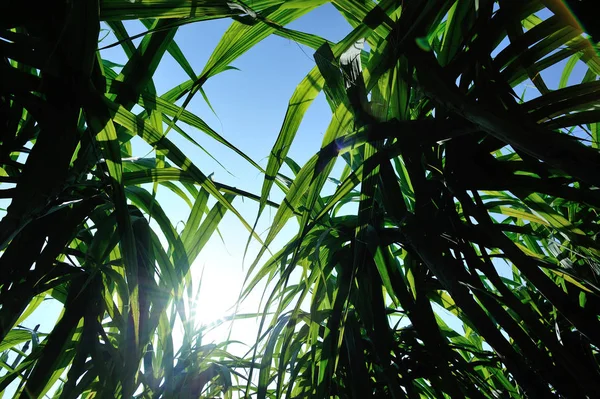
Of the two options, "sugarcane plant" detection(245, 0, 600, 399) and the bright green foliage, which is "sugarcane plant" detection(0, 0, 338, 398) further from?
"sugarcane plant" detection(245, 0, 600, 399)

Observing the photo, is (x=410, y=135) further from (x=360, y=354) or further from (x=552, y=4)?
(x=360, y=354)

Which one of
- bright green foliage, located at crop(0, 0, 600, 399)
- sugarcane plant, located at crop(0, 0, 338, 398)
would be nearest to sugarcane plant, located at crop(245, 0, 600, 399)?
bright green foliage, located at crop(0, 0, 600, 399)

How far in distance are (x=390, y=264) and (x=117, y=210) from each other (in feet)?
1.43

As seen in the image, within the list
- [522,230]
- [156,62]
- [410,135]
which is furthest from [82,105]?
[522,230]

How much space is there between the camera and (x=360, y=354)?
0.62 metres

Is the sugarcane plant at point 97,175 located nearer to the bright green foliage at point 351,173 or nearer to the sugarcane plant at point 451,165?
the bright green foliage at point 351,173

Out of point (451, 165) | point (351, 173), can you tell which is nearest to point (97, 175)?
point (351, 173)

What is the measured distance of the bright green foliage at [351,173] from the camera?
39 cm

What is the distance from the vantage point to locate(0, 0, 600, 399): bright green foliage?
39 centimetres

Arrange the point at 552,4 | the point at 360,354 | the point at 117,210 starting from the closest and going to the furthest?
the point at 552,4, the point at 117,210, the point at 360,354

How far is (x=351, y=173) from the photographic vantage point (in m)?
0.56

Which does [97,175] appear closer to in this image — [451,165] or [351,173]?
[351,173]

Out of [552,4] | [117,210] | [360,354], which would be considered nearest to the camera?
[552,4]

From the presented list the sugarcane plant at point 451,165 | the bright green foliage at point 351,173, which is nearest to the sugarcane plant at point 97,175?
the bright green foliage at point 351,173
